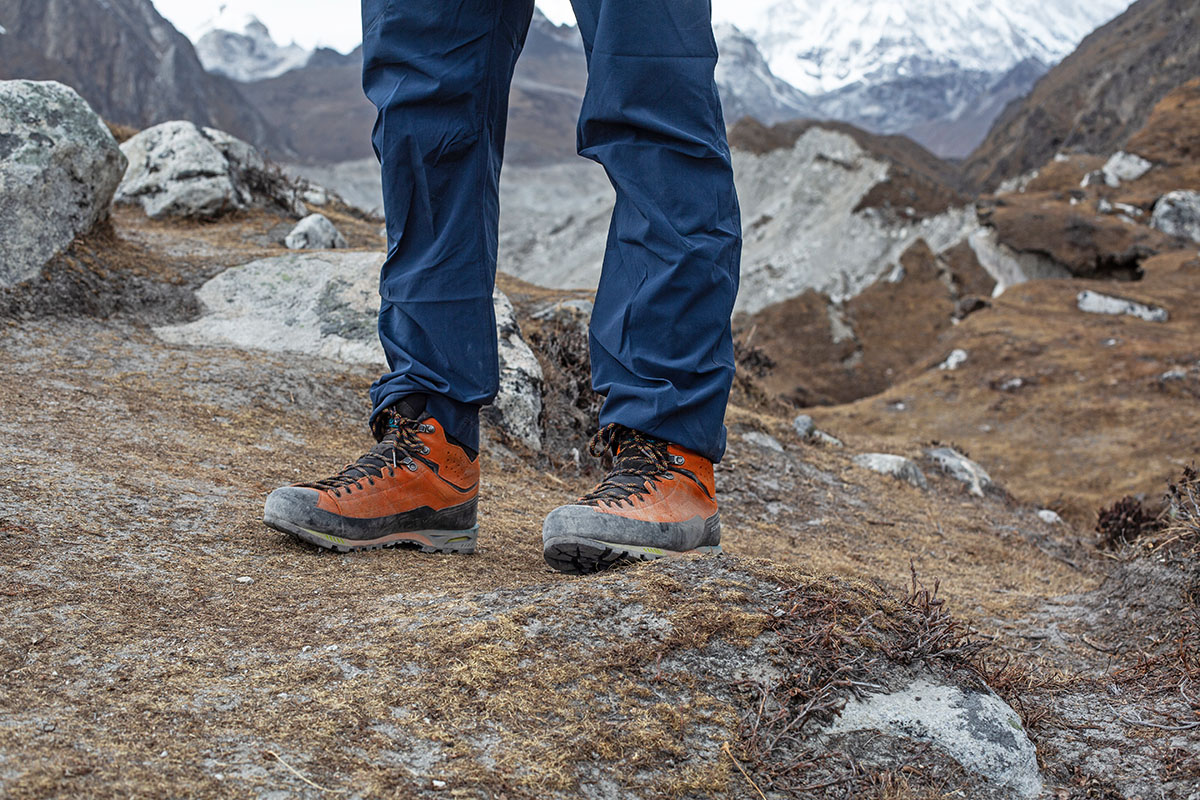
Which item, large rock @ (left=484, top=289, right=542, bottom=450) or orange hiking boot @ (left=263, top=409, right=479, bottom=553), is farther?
large rock @ (left=484, top=289, right=542, bottom=450)

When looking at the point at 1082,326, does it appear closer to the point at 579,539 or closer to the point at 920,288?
the point at 920,288

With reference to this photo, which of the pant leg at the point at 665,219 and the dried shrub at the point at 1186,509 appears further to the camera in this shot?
the dried shrub at the point at 1186,509

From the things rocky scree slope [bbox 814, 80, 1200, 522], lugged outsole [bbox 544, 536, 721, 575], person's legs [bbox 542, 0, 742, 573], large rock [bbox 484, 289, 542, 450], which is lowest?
rocky scree slope [bbox 814, 80, 1200, 522]

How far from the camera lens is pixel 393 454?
198 centimetres

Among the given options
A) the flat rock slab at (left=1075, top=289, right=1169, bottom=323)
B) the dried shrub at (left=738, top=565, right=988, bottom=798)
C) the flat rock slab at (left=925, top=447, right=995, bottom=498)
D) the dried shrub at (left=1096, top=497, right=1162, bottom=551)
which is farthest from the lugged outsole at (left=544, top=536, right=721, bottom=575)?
the flat rock slab at (left=1075, top=289, right=1169, bottom=323)

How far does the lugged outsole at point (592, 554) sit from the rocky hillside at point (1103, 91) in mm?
44654

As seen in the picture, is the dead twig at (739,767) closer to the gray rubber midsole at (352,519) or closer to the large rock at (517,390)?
the gray rubber midsole at (352,519)

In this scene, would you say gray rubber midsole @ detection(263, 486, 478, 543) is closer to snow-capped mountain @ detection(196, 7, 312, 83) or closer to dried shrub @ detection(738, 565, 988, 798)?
dried shrub @ detection(738, 565, 988, 798)

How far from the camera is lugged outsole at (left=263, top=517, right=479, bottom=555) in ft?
6.02

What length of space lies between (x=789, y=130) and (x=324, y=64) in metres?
96.9

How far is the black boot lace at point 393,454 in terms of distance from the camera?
1943mm

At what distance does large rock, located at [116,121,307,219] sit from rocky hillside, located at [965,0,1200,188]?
41.1 m

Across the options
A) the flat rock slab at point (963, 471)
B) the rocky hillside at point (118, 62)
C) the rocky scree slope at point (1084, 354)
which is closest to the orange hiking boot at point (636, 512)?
the flat rock slab at point (963, 471)

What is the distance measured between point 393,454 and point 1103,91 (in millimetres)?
55295
